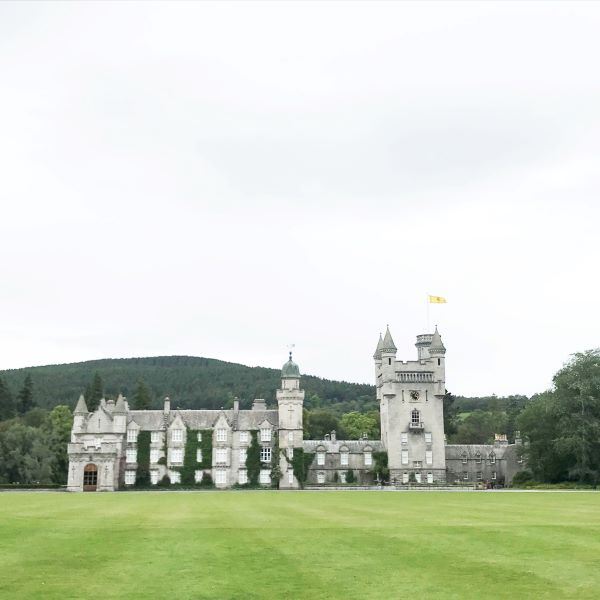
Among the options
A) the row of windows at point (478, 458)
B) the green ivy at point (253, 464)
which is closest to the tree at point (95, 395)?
the green ivy at point (253, 464)

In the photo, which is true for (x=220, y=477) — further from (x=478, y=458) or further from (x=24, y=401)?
(x=24, y=401)

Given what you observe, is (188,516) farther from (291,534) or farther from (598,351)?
(598,351)

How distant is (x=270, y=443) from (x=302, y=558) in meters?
74.6

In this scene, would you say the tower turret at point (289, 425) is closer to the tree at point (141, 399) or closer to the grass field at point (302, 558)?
the tree at point (141, 399)

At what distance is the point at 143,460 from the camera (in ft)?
297

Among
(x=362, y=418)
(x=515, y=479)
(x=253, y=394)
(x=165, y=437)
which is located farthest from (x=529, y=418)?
(x=253, y=394)

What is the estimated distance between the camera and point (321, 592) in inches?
549

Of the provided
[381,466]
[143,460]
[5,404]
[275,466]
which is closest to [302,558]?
[275,466]

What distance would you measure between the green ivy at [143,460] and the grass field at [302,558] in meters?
62.9

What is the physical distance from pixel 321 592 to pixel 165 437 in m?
79.5

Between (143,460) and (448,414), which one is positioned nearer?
(143,460)

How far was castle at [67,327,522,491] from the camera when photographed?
295ft

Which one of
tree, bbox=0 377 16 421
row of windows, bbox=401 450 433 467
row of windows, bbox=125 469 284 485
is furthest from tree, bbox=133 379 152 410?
row of windows, bbox=401 450 433 467

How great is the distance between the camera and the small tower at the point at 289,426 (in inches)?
3543
